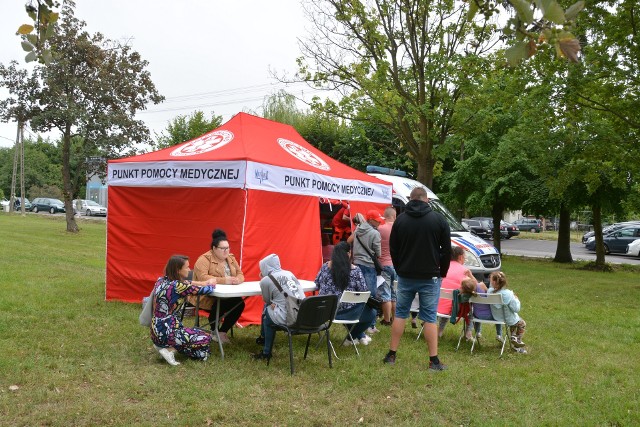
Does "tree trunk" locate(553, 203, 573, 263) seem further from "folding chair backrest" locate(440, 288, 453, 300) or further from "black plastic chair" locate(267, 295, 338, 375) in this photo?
"black plastic chair" locate(267, 295, 338, 375)

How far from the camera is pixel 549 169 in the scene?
16.1m

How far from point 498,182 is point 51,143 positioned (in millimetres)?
65902

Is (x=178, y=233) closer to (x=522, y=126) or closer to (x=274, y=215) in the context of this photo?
(x=274, y=215)

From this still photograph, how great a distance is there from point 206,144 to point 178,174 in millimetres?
801

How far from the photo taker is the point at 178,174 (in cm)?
883

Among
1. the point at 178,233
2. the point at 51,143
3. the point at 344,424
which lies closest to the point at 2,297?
the point at 178,233

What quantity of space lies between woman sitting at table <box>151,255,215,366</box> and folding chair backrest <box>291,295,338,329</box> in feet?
3.33

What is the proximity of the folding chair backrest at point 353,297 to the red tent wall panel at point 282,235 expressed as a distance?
196cm

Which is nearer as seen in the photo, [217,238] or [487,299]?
[487,299]

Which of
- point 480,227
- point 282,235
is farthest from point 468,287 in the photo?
point 480,227

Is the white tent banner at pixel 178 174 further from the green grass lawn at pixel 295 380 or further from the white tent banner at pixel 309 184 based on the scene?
the green grass lawn at pixel 295 380

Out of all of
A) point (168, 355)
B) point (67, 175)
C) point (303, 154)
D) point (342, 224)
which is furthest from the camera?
point (67, 175)

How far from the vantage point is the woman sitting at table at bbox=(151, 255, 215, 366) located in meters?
6.11

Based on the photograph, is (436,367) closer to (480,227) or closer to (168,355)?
(168,355)
